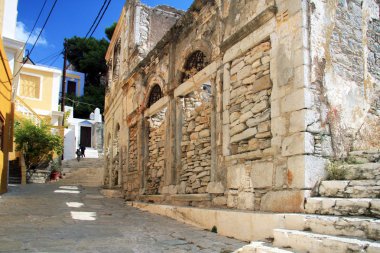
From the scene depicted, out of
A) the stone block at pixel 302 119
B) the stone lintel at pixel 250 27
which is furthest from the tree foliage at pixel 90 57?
the stone block at pixel 302 119

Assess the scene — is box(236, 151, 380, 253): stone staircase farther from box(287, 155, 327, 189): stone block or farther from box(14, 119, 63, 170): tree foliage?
box(14, 119, 63, 170): tree foliage

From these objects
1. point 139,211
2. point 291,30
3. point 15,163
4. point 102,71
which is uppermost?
point 102,71

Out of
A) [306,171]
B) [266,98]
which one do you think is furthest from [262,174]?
[266,98]

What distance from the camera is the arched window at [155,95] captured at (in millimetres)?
9777

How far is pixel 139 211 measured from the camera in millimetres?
8719

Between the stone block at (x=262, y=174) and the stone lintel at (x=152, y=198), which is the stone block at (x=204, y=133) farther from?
the stone block at (x=262, y=174)

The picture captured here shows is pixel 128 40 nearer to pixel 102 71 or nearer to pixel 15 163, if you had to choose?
pixel 15 163

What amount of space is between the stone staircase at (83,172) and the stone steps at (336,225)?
15218 millimetres

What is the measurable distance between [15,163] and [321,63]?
16832mm

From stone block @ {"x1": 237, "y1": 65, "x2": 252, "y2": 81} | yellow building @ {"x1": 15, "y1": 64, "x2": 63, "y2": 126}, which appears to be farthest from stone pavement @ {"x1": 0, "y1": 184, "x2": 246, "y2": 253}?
yellow building @ {"x1": 15, "y1": 64, "x2": 63, "y2": 126}

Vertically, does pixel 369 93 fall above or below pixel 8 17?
below

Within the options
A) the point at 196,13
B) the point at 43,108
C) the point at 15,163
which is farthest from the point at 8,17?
the point at 43,108

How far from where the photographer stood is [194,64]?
8062 millimetres

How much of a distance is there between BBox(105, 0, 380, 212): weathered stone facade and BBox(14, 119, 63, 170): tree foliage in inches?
438
